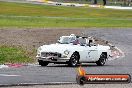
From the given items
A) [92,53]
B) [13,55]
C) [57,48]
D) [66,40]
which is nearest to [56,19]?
[13,55]

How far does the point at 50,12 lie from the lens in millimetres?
99750

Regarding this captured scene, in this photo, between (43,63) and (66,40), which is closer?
(43,63)

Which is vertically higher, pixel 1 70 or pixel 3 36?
pixel 1 70

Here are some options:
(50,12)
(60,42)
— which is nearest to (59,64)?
(60,42)

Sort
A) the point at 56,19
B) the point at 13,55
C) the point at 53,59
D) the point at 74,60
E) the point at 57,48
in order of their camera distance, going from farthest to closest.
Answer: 1. the point at 56,19
2. the point at 13,55
3. the point at 74,60
4. the point at 57,48
5. the point at 53,59

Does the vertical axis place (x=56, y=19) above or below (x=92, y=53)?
below

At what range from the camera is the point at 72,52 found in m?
26.2

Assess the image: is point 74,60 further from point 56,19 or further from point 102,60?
point 56,19

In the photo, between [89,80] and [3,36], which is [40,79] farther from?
[3,36]

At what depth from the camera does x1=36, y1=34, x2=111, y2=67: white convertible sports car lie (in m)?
25.8

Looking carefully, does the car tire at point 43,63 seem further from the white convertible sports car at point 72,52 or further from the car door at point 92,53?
the car door at point 92,53

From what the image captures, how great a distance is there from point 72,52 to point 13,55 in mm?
4773

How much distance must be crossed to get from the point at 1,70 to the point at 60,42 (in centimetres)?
510

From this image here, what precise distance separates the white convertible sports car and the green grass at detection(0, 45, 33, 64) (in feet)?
7.53
